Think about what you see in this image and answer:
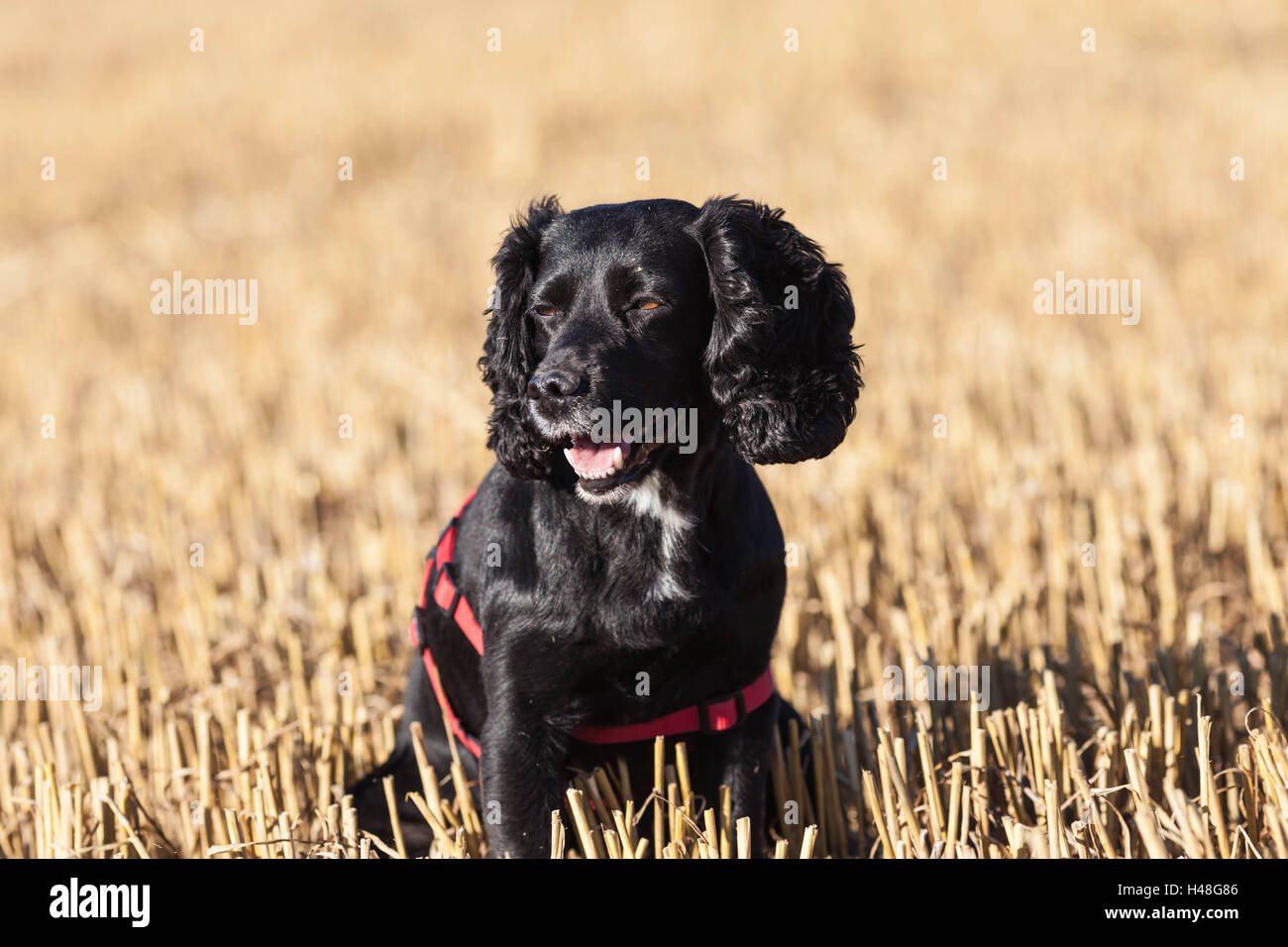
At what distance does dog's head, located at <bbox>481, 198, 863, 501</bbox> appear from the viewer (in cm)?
272

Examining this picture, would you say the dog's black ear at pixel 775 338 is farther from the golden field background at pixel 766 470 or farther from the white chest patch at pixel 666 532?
the golden field background at pixel 766 470

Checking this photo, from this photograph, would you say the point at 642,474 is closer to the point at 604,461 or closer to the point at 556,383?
the point at 604,461

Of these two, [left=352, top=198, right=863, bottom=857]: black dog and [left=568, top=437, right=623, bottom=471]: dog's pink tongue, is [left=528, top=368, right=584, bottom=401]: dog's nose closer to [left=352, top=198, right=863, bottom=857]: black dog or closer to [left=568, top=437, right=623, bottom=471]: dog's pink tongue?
[left=352, top=198, right=863, bottom=857]: black dog

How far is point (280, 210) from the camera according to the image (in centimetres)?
1253

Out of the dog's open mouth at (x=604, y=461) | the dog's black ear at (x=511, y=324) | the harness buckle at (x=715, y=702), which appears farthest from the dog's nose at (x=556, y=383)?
the harness buckle at (x=715, y=702)

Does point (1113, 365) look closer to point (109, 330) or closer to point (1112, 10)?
point (109, 330)

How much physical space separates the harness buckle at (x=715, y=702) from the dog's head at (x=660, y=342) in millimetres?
540

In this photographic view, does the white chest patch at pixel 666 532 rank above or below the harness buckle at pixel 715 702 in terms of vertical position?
above

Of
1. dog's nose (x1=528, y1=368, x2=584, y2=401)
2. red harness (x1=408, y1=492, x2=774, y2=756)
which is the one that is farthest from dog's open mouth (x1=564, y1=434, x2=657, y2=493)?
red harness (x1=408, y1=492, x2=774, y2=756)

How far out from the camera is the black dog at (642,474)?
109 inches

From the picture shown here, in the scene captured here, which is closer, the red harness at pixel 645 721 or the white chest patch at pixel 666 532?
the white chest patch at pixel 666 532

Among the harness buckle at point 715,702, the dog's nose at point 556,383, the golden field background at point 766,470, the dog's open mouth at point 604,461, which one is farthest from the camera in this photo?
the golden field background at point 766,470
